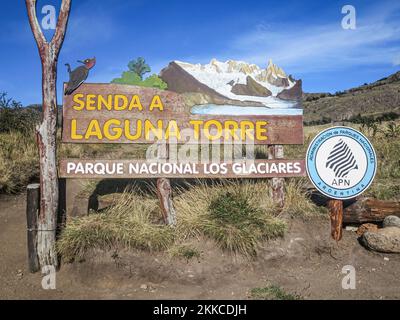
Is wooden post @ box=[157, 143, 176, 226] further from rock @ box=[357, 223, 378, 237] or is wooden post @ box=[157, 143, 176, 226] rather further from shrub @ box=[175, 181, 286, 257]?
rock @ box=[357, 223, 378, 237]

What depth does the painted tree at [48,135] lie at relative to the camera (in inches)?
255

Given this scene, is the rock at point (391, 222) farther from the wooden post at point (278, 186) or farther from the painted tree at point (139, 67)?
the painted tree at point (139, 67)

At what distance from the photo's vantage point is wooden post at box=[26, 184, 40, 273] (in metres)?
6.49

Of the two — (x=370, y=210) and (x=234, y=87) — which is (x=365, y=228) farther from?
(x=234, y=87)

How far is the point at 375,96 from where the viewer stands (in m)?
40.4

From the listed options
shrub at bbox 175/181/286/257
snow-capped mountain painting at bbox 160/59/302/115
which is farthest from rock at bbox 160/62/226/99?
shrub at bbox 175/181/286/257

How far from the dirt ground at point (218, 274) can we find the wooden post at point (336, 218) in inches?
6.6

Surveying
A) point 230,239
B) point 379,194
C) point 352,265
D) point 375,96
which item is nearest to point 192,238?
point 230,239

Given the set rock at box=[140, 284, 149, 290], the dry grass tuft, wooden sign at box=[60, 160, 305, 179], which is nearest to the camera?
rock at box=[140, 284, 149, 290]

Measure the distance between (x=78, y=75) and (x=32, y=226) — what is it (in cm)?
249

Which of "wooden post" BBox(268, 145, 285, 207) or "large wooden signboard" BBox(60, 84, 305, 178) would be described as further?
"wooden post" BBox(268, 145, 285, 207)

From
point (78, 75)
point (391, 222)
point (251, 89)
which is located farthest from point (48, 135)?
point (391, 222)

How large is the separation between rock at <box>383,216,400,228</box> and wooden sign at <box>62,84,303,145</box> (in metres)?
2.03

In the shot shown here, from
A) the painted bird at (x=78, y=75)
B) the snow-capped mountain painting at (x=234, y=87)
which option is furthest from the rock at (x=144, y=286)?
the painted bird at (x=78, y=75)
